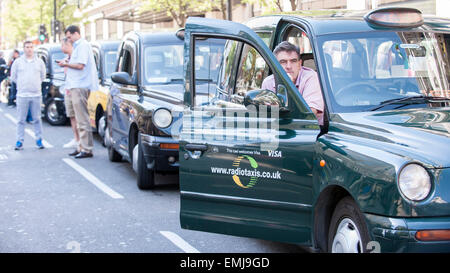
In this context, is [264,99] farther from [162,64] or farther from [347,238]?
[162,64]

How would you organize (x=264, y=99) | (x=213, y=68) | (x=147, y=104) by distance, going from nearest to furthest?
(x=264, y=99), (x=213, y=68), (x=147, y=104)

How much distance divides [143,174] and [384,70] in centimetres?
468

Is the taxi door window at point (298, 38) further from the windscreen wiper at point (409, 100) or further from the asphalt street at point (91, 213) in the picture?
the asphalt street at point (91, 213)

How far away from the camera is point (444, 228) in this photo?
377 cm

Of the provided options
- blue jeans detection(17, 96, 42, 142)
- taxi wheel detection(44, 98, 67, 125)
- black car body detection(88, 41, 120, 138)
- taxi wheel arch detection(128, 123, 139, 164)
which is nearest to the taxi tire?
taxi wheel arch detection(128, 123, 139, 164)

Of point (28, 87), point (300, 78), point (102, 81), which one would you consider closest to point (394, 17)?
point (300, 78)

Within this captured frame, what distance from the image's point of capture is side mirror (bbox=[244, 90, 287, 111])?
4715 millimetres

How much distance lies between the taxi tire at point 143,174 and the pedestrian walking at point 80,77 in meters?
3.11

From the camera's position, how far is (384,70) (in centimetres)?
495

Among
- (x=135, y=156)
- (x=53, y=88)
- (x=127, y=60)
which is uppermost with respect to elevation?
(x=127, y=60)

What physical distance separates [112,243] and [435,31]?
3.28m

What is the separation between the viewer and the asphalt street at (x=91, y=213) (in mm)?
6230

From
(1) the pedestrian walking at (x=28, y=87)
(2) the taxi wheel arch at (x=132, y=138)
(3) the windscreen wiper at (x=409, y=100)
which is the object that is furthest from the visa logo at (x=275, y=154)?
(1) the pedestrian walking at (x=28, y=87)

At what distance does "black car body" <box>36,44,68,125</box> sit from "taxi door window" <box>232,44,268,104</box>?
12225 millimetres
